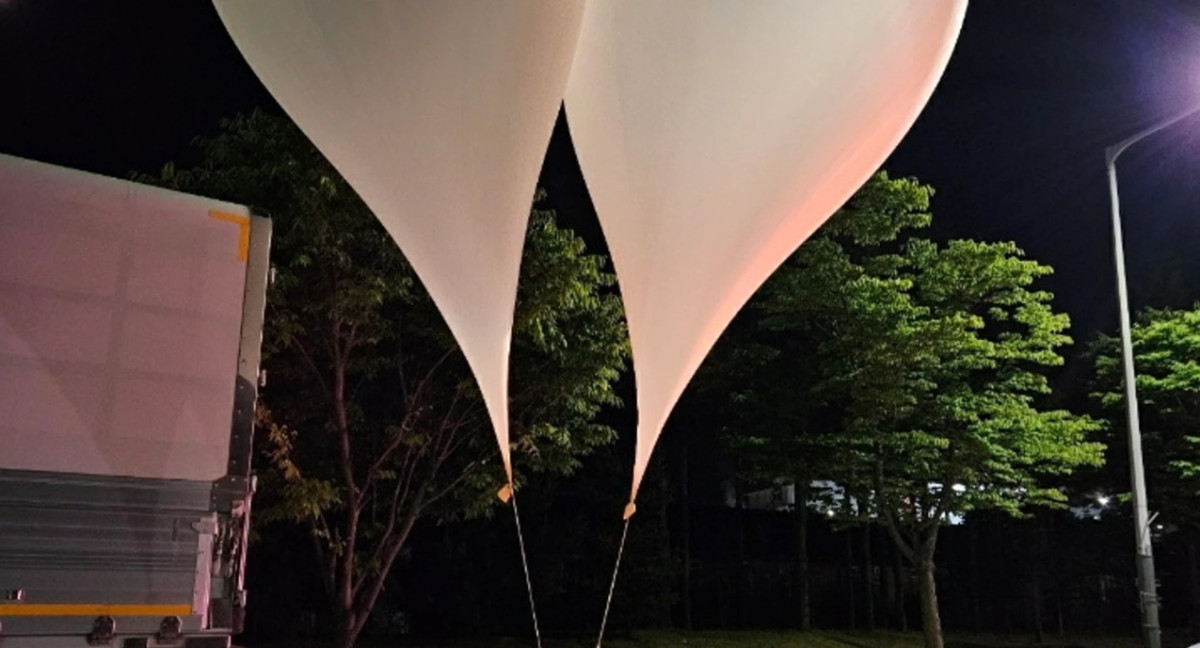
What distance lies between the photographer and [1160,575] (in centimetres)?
2820

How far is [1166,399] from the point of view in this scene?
69.1 feet

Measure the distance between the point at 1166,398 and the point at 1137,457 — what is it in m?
9.43

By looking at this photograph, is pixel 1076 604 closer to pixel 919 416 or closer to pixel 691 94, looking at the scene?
pixel 919 416

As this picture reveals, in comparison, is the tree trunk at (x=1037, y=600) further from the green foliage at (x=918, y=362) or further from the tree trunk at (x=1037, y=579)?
the green foliage at (x=918, y=362)

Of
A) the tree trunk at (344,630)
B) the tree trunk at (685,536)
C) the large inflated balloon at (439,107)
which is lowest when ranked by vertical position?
the tree trunk at (344,630)

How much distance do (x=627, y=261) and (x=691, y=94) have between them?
42.5 inches

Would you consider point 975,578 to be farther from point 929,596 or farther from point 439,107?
point 439,107

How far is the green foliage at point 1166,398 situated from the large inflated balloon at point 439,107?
16.3 m

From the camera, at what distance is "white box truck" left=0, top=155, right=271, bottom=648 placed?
530 cm

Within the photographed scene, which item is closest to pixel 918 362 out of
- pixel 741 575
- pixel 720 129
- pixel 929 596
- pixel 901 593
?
pixel 929 596

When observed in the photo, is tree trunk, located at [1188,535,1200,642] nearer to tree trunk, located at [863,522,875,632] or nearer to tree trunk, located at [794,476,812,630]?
tree trunk, located at [863,522,875,632]

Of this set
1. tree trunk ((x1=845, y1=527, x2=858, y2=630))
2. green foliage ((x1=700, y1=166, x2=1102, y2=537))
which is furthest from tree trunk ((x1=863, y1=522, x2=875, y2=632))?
green foliage ((x1=700, y1=166, x2=1102, y2=537))

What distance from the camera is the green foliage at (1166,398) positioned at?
19.4 m

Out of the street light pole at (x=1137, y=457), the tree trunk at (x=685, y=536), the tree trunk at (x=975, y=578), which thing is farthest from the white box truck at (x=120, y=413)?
the tree trunk at (x=975, y=578)
